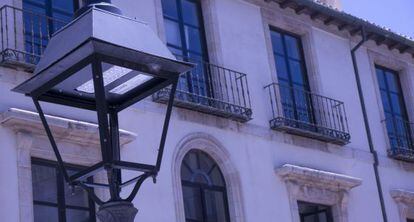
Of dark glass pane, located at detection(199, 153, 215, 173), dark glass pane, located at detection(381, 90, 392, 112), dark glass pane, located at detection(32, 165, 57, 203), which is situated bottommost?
dark glass pane, located at detection(32, 165, 57, 203)

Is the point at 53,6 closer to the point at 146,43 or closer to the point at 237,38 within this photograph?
the point at 237,38

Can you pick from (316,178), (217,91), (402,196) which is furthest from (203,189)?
(402,196)

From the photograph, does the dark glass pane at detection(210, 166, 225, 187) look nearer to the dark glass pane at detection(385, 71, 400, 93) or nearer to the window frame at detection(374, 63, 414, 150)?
the window frame at detection(374, 63, 414, 150)

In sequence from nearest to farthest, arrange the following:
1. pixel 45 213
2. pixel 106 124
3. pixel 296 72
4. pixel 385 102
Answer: pixel 106 124 → pixel 45 213 → pixel 296 72 → pixel 385 102

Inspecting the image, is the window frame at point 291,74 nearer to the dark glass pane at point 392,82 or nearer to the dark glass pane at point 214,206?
the dark glass pane at point 214,206

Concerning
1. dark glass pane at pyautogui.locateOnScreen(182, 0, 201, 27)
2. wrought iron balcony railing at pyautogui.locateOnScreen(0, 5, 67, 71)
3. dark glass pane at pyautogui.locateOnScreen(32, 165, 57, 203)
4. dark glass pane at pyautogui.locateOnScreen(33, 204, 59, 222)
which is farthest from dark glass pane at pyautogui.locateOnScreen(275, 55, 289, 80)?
dark glass pane at pyautogui.locateOnScreen(33, 204, 59, 222)

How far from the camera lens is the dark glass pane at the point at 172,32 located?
1363 centimetres

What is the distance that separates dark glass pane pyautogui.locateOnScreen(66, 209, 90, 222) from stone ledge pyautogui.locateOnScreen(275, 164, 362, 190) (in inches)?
160

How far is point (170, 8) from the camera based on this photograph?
13922 mm

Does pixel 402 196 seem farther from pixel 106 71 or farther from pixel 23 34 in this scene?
pixel 106 71

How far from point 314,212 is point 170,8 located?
13.7 feet

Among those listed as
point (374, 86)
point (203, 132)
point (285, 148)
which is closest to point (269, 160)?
point (285, 148)

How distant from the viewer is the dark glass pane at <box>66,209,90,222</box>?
10.8m

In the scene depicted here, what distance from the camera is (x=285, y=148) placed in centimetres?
1452
